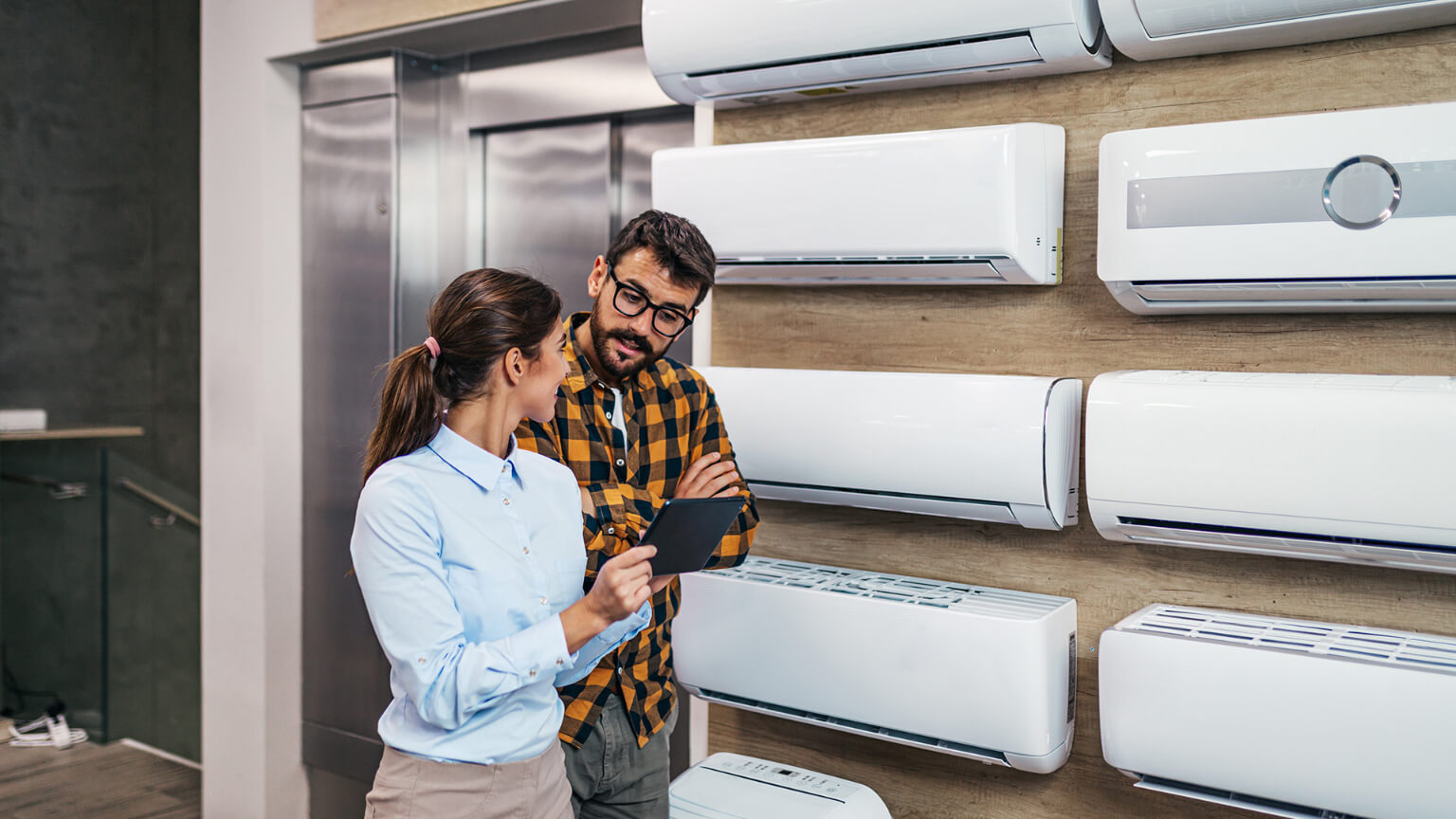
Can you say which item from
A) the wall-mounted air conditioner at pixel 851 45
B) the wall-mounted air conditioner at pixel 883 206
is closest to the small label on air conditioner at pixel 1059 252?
the wall-mounted air conditioner at pixel 883 206

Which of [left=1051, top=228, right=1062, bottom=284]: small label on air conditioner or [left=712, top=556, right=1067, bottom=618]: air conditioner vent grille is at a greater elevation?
[left=1051, top=228, right=1062, bottom=284]: small label on air conditioner

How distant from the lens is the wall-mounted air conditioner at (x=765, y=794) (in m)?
1.82

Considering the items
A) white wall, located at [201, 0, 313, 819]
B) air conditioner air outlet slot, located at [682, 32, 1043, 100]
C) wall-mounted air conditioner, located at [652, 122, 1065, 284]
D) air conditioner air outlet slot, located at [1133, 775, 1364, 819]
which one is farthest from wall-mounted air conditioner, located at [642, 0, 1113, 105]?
white wall, located at [201, 0, 313, 819]

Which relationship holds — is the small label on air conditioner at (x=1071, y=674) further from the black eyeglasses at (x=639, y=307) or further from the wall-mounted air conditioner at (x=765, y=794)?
the black eyeglasses at (x=639, y=307)

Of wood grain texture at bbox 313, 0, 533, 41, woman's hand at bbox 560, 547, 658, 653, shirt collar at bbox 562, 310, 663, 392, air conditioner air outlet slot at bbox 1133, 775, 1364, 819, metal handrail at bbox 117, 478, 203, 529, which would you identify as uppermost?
wood grain texture at bbox 313, 0, 533, 41

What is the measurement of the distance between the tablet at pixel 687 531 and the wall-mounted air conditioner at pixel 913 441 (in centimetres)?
42

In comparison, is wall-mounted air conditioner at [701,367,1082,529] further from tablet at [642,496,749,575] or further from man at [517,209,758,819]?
tablet at [642,496,749,575]

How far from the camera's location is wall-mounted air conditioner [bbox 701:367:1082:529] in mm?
1736

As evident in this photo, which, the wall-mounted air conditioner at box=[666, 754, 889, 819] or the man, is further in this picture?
the wall-mounted air conditioner at box=[666, 754, 889, 819]

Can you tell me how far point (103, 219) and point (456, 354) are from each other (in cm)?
263

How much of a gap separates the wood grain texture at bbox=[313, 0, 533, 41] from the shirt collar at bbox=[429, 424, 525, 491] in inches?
57.2

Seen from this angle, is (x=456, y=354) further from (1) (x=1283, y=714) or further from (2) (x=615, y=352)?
(1) (x=1283, y=714)

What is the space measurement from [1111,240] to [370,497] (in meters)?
1.09

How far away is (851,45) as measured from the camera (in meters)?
1.85
